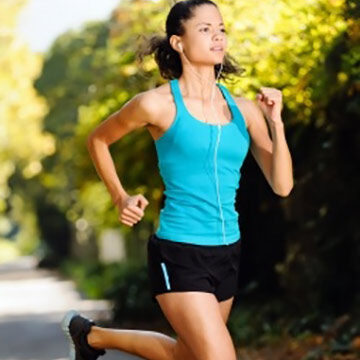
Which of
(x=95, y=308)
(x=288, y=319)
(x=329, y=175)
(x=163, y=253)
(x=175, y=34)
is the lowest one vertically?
(x=95, y=308)

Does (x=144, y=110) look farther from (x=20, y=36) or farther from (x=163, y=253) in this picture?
(x=20, y=36)

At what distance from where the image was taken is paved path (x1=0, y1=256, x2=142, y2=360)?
12.5 meters

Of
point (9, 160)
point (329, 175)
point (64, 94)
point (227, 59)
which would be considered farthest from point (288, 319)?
point (9, 160)

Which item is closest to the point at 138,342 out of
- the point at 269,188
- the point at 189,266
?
the point at 189,266

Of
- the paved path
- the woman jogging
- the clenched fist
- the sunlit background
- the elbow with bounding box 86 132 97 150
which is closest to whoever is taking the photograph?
the clenched fist

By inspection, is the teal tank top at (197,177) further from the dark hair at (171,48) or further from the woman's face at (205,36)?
the dark hair at (171,48)

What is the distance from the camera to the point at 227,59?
18.4ft

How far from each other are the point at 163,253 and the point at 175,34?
3.13 ft

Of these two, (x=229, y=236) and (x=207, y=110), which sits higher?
→ (x=207, y=110)

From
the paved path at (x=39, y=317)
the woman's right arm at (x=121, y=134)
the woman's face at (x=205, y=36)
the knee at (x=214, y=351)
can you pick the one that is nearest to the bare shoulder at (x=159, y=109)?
the woman's right arm at (x=121, y=134)

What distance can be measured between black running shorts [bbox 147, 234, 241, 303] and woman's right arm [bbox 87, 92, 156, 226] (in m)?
0.25

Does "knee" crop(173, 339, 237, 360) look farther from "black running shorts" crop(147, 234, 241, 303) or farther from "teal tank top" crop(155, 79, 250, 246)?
"teal tank top" crop(155, 79, 250, 246)

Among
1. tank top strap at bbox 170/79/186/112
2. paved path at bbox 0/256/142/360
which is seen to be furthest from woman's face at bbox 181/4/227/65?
paved path at bbox 0/256/142/360

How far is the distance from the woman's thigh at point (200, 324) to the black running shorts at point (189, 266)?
1.8 inches
